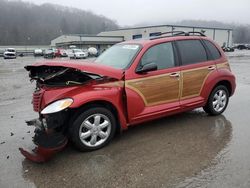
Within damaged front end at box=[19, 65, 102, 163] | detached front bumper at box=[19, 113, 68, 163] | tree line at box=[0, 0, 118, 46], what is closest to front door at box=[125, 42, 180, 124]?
damaged front end at box=[19, 65, 102, 163]

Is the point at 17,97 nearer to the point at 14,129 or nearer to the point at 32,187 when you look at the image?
the point at 14,129

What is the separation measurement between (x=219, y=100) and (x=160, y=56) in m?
2.01

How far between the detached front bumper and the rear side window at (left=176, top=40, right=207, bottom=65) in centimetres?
285

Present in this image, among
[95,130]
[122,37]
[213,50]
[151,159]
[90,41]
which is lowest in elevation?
[90,41]

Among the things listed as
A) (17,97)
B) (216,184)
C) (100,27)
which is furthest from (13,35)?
(216,184)

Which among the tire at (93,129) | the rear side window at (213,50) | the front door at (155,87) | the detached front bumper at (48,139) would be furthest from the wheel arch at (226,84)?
the detached front bumper at (48,139)

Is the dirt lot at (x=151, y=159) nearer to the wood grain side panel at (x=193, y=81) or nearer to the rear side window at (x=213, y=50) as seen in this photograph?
the wood grain side panel at (x=193, y=81)

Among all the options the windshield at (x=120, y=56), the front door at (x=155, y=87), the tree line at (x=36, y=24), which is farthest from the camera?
the tree line at (x=36, y=24)

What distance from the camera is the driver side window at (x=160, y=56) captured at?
18.4ft

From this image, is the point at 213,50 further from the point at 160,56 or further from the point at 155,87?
the point at 155,87

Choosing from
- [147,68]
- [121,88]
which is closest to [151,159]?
[121,88]

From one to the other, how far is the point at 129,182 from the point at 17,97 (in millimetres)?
7327

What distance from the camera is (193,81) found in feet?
20.2

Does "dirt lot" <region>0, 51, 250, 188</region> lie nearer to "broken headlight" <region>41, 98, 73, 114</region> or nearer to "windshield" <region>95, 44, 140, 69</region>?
"broken headlight" <region>41, 98, 73, 114</region>
